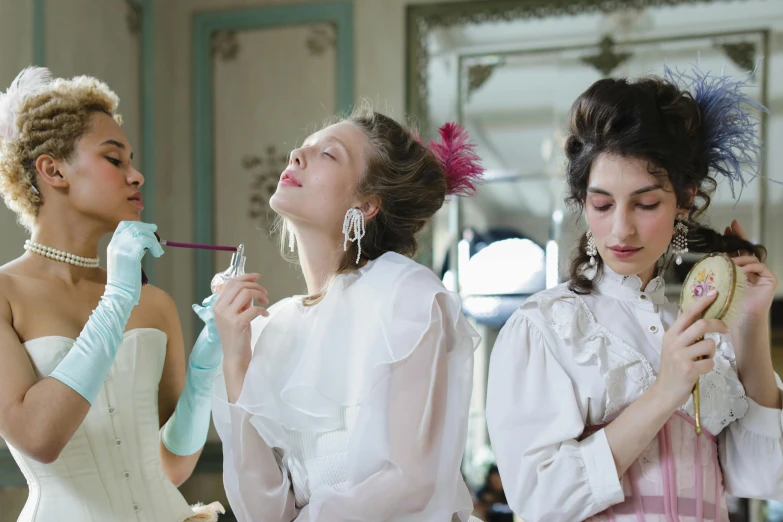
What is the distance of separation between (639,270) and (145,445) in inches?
48.1

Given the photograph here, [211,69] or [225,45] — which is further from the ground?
[225,45]

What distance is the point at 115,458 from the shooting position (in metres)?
2.00

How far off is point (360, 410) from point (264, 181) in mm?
2830

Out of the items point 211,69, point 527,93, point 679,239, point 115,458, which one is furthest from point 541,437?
point 211,69

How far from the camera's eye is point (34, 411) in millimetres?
1782

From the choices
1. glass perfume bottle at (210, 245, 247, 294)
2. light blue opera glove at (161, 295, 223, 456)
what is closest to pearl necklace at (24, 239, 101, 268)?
light blue opera glove at (161, 295, 223, 456)

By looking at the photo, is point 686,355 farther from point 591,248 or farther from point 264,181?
point 264,181

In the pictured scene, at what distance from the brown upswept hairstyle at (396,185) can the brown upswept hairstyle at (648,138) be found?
32 centimetres

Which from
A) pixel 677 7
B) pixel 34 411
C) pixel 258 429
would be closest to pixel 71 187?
pixel 34 411

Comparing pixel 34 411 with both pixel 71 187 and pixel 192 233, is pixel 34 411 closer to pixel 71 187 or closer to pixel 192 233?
pixel 71 187

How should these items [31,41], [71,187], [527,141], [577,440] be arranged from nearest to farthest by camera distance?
[577,440] → [71,187] → [31,41] → [527,141]

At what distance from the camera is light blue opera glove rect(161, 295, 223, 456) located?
2021 mm

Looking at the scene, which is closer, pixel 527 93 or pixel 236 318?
pixel 236 318

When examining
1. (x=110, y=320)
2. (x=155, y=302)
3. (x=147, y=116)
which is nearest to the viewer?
(x=110, y=320)
